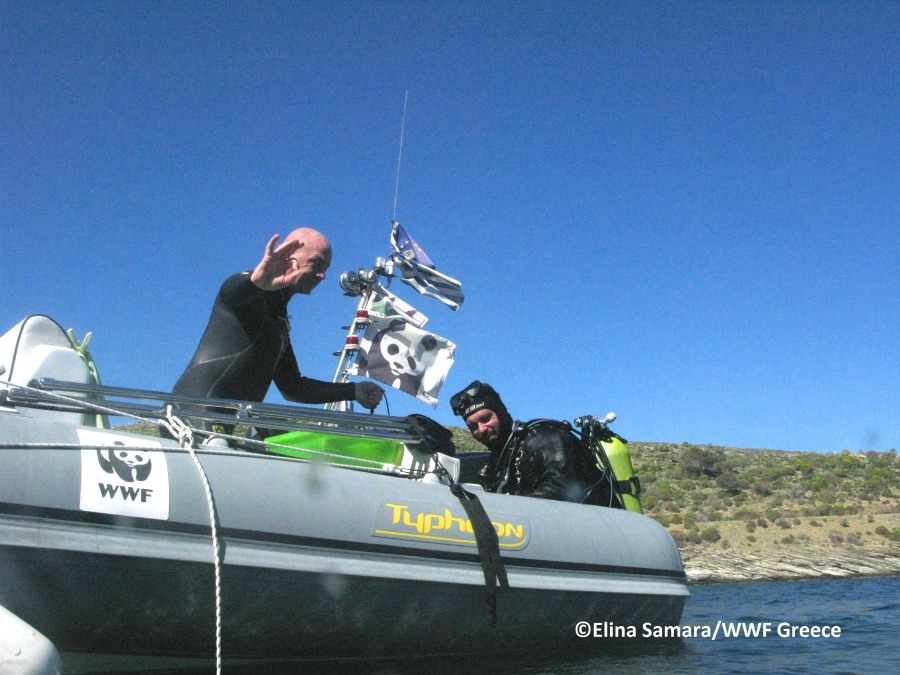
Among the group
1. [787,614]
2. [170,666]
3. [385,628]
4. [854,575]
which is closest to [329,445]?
[385,628]

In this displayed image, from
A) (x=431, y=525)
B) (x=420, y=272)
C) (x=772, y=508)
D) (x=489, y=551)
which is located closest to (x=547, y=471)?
(x=489, y=551)

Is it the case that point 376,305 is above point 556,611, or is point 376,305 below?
above

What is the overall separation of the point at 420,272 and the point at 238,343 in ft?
13.5

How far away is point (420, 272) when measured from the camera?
9.01 metres

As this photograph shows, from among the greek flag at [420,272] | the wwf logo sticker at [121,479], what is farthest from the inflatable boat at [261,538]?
the greek flag at [420,272]

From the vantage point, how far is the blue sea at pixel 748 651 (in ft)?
Answer: 16.2

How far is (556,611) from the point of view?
5.39 meters

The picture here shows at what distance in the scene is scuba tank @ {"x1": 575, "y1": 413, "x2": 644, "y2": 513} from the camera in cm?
695

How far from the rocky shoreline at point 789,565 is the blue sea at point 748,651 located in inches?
278

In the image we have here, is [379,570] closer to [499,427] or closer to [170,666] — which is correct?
[170,666]

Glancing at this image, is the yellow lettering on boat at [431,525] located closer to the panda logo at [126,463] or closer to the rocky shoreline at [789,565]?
the panda logo at [126,463]


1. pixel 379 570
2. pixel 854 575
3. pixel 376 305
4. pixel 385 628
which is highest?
pixel 376 305

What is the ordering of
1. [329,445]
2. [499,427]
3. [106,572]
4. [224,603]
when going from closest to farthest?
1. [106,572]
2. [224,603]
3. [329,445]
4. [499,427]

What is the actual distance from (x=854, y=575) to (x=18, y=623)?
55.3ft
